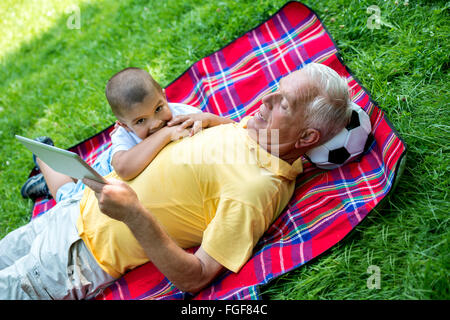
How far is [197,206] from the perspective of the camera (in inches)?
99.0

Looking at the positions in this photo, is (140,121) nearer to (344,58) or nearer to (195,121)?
(195,121)

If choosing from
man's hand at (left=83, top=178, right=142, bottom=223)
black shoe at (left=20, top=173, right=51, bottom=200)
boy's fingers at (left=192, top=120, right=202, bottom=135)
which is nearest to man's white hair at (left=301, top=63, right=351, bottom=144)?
boy's fingers at (left=192, top=120, right=202, bottom=135)

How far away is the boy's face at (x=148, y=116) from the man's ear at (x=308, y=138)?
95cm

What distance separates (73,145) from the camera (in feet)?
13.7

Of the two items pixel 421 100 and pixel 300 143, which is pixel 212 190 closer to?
pixel 300 143

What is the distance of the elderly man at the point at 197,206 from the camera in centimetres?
225

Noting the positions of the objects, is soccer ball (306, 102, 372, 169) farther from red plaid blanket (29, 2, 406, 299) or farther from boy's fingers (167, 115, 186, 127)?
boy's fingers (167, 115, 186, 127)

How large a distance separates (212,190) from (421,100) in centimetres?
165

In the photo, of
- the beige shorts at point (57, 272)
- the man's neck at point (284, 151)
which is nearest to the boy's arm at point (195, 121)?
the man's neck at point (284, 151)

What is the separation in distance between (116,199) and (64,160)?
33cm

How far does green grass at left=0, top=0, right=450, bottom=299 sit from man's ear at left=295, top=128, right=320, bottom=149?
1.89ft

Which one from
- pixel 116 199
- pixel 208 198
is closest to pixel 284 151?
pixel 208 198

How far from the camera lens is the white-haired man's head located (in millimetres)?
2363
